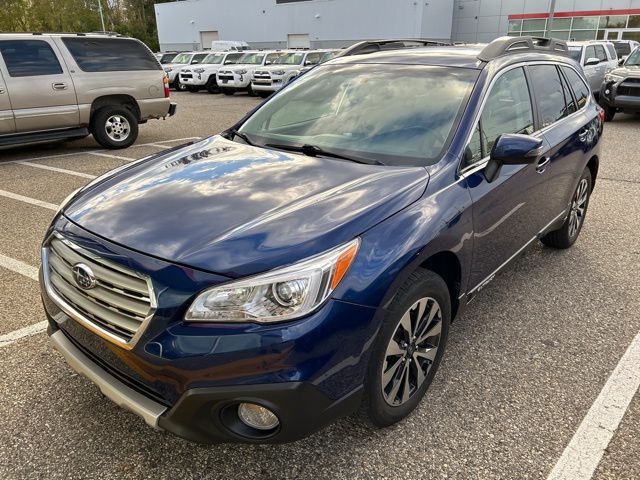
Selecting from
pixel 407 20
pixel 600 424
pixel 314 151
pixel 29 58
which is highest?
pixel 407 20

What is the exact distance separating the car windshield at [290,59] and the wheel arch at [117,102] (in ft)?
35.9

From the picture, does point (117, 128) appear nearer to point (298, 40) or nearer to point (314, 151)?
point (314, 151)

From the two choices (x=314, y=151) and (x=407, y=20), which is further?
(x=407, y=20)

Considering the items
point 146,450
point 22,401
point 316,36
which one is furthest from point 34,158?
point 316,36

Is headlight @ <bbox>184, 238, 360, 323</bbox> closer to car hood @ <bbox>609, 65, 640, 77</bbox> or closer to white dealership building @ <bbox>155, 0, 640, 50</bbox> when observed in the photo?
car hood @ <bbox>609, 65, 640, 77</bbox>

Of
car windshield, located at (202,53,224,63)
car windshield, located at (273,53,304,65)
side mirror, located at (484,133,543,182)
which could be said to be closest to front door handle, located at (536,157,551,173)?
side mirror, located at (484,133,543,182)

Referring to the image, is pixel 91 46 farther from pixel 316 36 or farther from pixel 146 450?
pixel 316 36

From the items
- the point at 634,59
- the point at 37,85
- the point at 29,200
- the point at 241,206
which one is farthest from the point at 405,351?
the point at 634,59

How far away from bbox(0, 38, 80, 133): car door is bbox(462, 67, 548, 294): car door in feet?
24.4

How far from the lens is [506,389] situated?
9.42 feet

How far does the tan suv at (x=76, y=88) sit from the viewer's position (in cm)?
799

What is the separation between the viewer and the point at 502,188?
3072 millimetres

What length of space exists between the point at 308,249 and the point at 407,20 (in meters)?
35.8

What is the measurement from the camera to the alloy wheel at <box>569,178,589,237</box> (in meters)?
4.64
